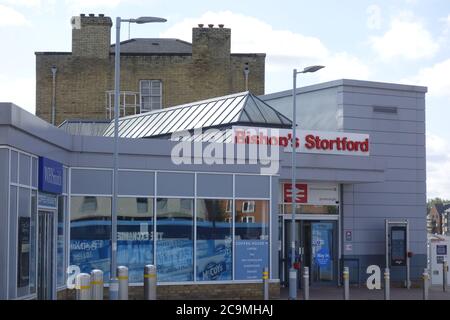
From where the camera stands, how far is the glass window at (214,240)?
94.4 ft

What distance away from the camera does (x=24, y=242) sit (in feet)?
70.5

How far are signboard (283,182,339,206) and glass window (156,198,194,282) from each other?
19.9 feet

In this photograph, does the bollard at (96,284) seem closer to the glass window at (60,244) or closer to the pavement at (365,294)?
the glass window at (60,244)

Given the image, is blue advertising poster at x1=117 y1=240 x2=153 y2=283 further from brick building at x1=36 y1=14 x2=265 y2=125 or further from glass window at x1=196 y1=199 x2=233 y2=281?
brick building at x1=36 y1=14 x2=265 y2=125

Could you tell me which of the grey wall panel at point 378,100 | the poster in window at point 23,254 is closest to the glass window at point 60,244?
the poster in window at point 23,254

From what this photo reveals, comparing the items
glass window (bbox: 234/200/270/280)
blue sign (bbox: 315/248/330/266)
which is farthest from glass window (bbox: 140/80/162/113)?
glass window (bbox: 234/200/270/280)

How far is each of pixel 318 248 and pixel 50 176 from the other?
13.7m

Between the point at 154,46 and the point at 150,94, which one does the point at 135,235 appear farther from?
the point at 154,46

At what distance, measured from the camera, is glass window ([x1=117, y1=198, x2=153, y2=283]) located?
27594 mm

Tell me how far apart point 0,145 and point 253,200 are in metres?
11.2

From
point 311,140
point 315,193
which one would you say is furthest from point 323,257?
point 311,140

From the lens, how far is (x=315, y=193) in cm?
3456
